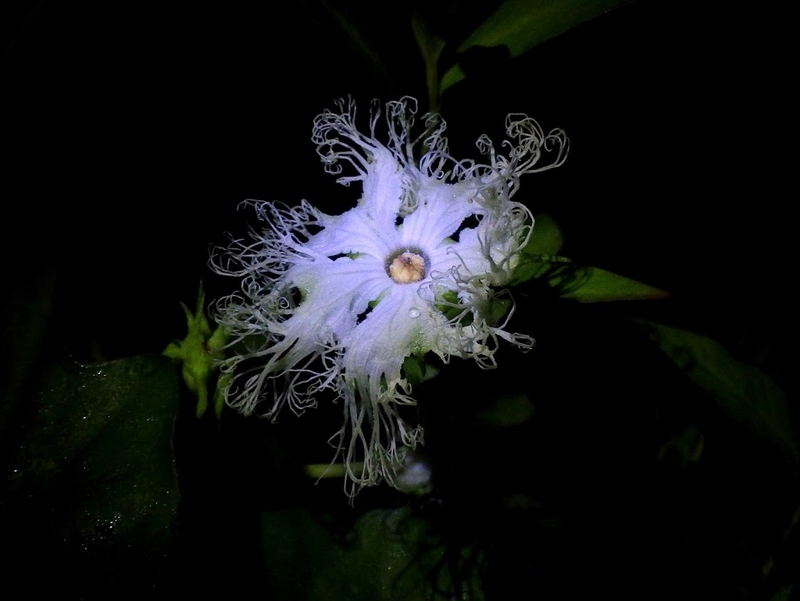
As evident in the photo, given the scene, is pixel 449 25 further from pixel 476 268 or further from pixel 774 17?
pixel 774 17

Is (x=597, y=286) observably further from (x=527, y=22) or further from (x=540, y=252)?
(x=527, y=22)

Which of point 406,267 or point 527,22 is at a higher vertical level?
point 527,22

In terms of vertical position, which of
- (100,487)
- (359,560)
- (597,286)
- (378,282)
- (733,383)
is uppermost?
(100,487)

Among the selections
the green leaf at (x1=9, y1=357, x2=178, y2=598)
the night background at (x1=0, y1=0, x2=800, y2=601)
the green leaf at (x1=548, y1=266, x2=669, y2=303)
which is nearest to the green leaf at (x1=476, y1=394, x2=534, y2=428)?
the night background at (x1=0, y1=0, x2=800, y2=601)

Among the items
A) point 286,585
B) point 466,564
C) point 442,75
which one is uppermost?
point 442,75

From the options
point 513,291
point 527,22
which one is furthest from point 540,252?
point 527,22

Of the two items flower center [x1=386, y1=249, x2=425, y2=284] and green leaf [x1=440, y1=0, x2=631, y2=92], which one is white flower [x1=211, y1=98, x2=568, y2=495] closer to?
flower center [x1=386, y1=249, x2=425, y2=284]

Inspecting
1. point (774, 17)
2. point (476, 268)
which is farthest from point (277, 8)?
point (774, 17)
